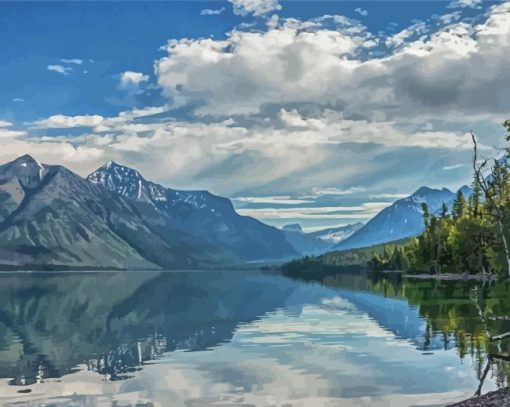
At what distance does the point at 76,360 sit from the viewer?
6222 cm

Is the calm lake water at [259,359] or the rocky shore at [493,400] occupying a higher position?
the rocky shore at [493,400]

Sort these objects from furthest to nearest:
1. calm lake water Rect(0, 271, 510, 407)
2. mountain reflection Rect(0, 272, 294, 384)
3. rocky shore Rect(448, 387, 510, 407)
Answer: mountain reflection Rect(0, 272, 294, 384)
calm lake water Rect(0, 271, 510, 407)
rocky shore Rect(448, 387, 510, 407)

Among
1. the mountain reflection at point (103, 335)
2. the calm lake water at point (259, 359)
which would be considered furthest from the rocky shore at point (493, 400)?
the mountain reflection at point (103, 335)

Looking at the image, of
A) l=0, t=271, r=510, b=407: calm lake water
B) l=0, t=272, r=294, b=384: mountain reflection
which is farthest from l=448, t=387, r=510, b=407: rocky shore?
l=0, t=272, r=294, b=384: mountain reflection

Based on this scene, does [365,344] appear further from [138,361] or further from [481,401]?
[481,401]

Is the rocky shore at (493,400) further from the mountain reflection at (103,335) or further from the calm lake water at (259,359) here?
the mountain reflection at (103,335)

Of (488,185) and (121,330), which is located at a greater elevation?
(488,185)

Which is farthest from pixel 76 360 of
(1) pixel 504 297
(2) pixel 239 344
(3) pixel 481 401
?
(1) pixel 504 297

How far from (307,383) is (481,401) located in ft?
55.0

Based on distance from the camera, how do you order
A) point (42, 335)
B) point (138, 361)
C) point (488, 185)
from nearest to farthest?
1. point (488, 185)
2. point (138, 361)
3. point (42, 335)

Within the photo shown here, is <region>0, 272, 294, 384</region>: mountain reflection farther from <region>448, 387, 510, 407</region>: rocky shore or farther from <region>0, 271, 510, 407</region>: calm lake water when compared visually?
<region>448, 387, 510, 407</region>: rocky shore

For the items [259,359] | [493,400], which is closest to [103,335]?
[259,359]

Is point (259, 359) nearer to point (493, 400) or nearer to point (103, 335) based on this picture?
point (493, 400)

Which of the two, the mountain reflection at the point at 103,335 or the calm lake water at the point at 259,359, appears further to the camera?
the mountain reflection at the point at 103,335
